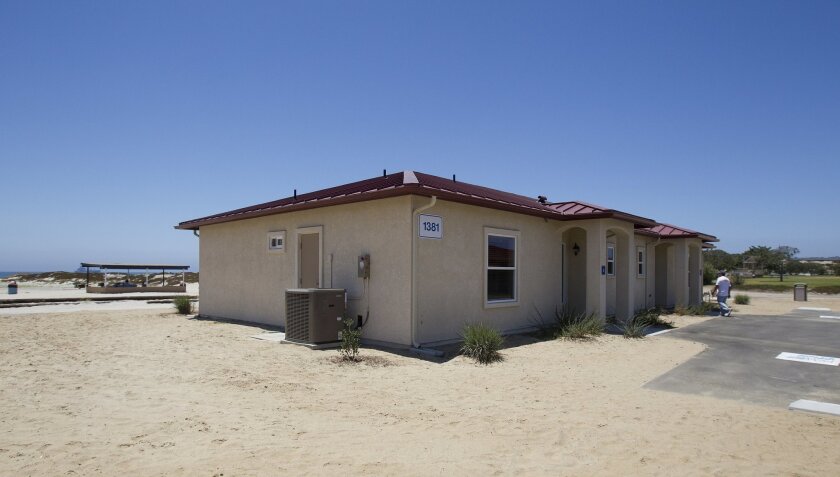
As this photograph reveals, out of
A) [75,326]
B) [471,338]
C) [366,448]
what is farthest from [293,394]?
[75,326]

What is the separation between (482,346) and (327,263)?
4.27m

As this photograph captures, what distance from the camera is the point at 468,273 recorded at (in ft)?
34.6

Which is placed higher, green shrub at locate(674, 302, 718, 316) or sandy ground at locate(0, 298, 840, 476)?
sandy ground at locate(0, 298, 840, 476)

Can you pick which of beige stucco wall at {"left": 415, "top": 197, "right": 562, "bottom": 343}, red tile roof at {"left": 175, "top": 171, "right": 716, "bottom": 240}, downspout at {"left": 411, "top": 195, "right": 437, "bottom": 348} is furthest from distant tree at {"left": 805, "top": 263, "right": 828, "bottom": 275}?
downspout at {"left": 411, "top": 195, "right": 437, "bottom": 348}

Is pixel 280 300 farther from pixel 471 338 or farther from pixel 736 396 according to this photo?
pixel 736 396

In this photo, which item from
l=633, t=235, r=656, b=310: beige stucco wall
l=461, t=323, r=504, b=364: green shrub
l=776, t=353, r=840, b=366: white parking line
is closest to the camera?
l=461, t=323, r=504, b=364: green shrub

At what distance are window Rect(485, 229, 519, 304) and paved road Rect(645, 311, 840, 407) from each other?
12.8 feet

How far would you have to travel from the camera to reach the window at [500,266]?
11.1 metres

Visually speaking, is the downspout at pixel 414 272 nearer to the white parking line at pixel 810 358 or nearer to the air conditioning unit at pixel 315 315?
the air conditioning unit at pixel 315 315

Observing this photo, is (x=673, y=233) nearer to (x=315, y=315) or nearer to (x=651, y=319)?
(x=651, y=319)

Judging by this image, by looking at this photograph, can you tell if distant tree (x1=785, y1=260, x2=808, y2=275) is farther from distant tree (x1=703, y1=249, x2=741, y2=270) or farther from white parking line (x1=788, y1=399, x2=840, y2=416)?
white parking line (x1=788, y1=399, x2=840, y2=416)

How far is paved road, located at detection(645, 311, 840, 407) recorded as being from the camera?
6766 mm

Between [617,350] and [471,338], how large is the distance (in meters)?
3.22

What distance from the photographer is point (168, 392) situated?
6.21m
